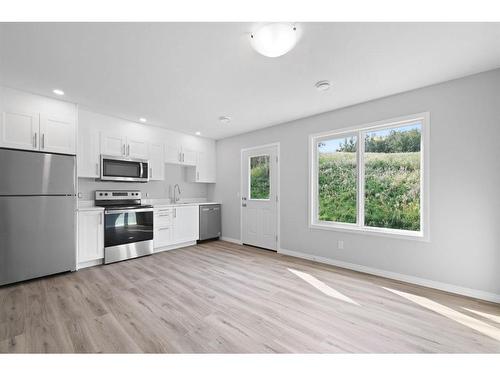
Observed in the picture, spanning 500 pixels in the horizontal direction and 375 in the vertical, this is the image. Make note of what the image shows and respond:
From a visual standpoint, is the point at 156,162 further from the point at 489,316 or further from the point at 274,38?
the point at 489,316

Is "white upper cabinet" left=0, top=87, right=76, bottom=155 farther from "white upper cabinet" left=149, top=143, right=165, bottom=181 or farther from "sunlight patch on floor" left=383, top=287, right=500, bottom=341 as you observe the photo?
"sunlight patch on floor" left=383, top=287, right=500, bottom=341

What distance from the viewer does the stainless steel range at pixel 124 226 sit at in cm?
353

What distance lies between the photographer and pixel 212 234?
5.13 metres

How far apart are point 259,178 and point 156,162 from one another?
6.91ft

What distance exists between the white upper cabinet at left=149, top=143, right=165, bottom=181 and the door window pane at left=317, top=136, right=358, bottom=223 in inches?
120

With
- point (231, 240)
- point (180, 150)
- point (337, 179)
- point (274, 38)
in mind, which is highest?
point (274, 38)

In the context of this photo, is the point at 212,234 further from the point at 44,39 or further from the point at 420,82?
the point at 420,82

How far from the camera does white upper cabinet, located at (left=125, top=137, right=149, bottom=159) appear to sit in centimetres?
400

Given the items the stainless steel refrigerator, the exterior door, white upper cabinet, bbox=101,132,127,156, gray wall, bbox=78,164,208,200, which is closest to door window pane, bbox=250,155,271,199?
the exterior door

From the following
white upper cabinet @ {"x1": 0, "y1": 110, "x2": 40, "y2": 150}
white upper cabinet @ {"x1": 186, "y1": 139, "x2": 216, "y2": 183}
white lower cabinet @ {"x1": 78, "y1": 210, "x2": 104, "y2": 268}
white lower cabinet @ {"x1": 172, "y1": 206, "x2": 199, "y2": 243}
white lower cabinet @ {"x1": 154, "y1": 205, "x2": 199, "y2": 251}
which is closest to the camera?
white upper cabinet @ {"x1": 0, "y1": 110, "x2": 40, "y2": 150}

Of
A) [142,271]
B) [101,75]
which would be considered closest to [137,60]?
[101,75]

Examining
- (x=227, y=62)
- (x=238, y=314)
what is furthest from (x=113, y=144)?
(x=238, y=314)

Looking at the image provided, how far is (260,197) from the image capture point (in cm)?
459
